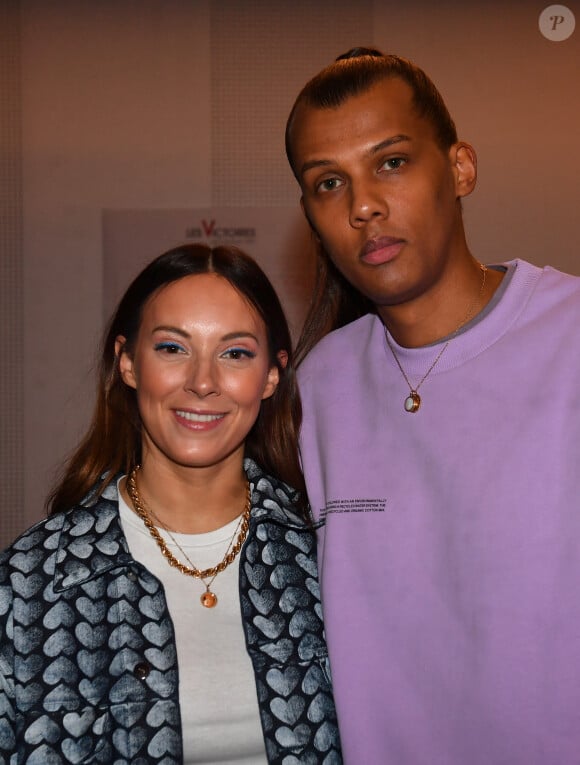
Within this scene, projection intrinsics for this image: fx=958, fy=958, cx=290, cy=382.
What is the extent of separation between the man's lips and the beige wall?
2.56 meters

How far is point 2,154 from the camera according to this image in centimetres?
457

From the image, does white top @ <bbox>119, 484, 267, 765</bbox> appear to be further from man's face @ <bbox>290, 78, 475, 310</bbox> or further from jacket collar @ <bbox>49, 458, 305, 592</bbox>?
man's face @ <bbox>290, 78, 475, 310</bbox>

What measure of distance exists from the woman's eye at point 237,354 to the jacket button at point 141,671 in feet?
2.22

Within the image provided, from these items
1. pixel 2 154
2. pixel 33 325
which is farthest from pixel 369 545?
pixel 2 154

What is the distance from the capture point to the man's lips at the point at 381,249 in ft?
6.75

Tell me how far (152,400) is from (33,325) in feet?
8.81

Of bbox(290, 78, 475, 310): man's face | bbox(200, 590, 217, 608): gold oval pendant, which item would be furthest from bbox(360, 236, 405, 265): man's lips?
bbox(200, 590, 217, 608): gold oval pendant

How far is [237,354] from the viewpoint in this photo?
215 centimetres

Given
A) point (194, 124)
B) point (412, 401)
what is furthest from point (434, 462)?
point (194, 124)

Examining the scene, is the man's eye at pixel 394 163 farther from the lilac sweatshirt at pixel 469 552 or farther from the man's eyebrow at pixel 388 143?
the lilac sweatshirt at pixel 469 552

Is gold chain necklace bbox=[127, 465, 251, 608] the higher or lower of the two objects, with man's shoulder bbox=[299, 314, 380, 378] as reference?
lower

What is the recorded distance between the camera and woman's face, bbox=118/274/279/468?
209 centimetres

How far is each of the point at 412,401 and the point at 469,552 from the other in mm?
357

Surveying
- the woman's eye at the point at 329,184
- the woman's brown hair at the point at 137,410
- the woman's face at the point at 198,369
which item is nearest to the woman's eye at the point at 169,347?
the woman's face at the point at 198,369
